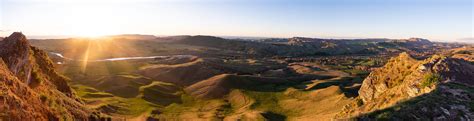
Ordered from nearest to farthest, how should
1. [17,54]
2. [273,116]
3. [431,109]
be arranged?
[431,109]
[17,54]
[273,116]

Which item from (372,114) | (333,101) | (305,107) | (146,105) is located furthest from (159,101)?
(372,114)

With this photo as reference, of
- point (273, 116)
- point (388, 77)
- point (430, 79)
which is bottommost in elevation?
point (273, 116)

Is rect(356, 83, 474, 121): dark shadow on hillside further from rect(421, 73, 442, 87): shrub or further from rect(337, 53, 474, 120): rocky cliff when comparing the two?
rect(421, 73, 442, 87): shrub

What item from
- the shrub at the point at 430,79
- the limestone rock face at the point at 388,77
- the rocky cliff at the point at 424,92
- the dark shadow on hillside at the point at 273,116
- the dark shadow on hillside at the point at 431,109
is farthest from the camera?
the dark shadow on hillside at the point at 273,116

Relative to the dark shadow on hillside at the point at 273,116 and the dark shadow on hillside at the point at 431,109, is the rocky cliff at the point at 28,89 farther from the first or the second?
the dark shadow on hillside at the point at 273,116

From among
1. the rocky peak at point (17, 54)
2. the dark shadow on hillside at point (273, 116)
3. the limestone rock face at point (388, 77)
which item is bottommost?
the dark shadow on hillside at point (273, 116)

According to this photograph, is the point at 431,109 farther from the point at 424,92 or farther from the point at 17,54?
the point at 17,54

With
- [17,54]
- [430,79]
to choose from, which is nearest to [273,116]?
[430,79]

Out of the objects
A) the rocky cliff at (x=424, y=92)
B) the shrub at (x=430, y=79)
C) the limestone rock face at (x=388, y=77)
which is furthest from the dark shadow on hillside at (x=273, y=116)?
the shrub at (x=430, y=79)

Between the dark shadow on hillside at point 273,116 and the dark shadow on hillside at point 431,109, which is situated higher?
the dark shadow on hillside at point 431,109
